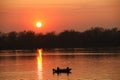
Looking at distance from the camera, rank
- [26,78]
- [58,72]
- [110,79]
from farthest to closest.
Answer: [58,72] < [26,78] < [110,79]

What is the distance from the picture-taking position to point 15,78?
120 ft

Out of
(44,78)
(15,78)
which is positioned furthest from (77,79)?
(15,78)

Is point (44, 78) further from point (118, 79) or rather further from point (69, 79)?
point (118, 79)

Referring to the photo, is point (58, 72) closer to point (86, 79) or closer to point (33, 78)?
point (33, 78)

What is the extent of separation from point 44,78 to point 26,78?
171 cm

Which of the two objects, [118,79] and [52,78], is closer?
[118,79]

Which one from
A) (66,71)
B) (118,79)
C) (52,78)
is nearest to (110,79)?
(118,79)

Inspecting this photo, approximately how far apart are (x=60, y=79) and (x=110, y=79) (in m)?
4.77

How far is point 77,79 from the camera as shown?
3419 cm

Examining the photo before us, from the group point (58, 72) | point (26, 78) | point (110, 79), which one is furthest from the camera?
point (58, 72)

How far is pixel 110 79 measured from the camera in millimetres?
33281

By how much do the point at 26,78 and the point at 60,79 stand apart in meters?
3.23

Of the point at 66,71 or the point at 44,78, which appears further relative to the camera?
the point at 66,71

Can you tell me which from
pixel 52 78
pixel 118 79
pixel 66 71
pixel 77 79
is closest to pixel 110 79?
pixel 118 79
